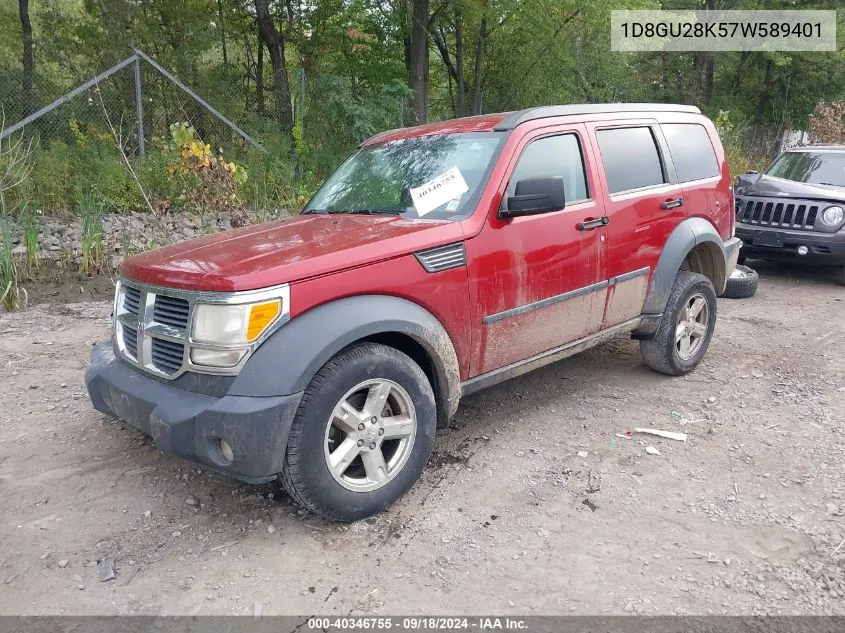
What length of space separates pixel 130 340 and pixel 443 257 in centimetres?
159

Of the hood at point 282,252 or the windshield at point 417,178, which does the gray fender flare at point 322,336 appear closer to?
the hood at point 282,252

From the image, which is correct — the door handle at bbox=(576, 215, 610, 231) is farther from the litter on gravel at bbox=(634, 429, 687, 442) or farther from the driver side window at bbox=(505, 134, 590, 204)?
the litter on gravel at bbox=(634, 429, 687, 442)

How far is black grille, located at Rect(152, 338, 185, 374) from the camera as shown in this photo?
2881 mm

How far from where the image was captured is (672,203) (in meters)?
4.52

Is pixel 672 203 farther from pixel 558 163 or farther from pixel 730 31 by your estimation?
pixel 730 31

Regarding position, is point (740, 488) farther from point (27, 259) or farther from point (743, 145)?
point (743, 145)

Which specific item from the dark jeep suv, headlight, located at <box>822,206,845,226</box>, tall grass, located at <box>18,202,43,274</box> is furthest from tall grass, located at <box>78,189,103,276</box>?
headlight, located at <box>822,206,845,226</box>

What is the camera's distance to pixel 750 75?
2659 cm

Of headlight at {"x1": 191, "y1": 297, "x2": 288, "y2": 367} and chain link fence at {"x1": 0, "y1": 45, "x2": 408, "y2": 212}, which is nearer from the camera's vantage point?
headlight at {"x1": 191, "y1": 297, "x2": 288, "y2": 367}

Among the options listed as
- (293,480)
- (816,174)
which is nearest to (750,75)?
(816,174)

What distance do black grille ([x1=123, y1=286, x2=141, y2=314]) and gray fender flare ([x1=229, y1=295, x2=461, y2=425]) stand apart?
81 cm

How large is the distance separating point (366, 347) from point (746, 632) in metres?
1.85

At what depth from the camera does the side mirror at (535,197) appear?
336 cm

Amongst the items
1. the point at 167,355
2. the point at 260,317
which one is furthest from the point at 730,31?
the point at 167,355
